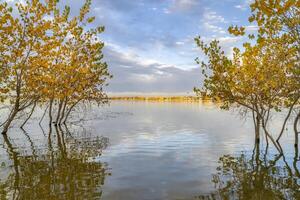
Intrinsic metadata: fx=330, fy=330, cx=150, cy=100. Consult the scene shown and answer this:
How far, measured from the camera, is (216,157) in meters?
25.0

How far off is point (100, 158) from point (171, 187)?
30.1 ft

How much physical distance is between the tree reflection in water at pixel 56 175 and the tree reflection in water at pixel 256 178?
5.92m

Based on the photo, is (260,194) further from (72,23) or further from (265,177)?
(72,23)

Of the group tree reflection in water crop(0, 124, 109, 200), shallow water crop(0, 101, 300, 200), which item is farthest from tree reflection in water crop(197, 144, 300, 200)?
tree reflection in water crop(0, 124, 109, 200)

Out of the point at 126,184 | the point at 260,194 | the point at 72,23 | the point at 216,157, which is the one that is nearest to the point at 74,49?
the point at 72,23

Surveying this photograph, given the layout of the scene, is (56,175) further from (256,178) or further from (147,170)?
(256,178)

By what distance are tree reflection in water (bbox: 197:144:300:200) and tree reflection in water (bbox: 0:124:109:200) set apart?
592 centimetres

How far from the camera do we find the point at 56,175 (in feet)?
61.3

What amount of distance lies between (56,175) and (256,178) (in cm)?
1120

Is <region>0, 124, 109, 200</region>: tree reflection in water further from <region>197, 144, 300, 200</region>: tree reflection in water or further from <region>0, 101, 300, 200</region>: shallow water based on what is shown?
<region>197, 144, 300, 200</region>: tree reflection in water

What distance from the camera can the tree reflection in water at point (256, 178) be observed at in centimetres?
1515

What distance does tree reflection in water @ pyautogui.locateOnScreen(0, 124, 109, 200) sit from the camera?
49.5ft

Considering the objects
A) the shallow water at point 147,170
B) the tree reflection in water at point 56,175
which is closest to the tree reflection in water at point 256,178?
the shallow water at point 147,170

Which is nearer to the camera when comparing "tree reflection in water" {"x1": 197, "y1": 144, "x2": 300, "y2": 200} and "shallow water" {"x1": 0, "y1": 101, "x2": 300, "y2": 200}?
"tree reflection in water" {"x1": 197, "y1": 144, "x2": 300, "y2": 200}
